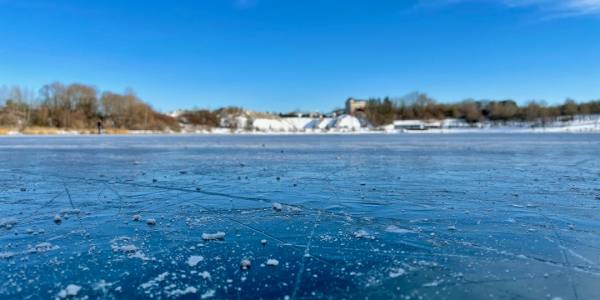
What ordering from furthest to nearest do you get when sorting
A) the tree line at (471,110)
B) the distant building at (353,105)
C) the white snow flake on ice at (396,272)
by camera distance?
the distant building at (353,105) < the tree line at (471,110) < the white snow flake on ice at (396,272)

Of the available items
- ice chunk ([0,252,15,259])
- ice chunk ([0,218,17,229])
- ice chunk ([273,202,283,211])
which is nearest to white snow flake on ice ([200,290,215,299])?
ice chunk ([0,252,15,259])

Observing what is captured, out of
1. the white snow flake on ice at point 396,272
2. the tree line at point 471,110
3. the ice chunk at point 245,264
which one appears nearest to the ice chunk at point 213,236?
the ice chunk at point 245,264

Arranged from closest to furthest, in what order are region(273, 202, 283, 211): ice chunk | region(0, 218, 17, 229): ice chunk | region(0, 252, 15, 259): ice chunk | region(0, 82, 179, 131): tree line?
region(0, 252, 15, 259): ice chunk
region(0, 218, 17, 229): ice chunk
region(273, 202, 283, 211): ice chunk
region(0, 82, 179, 131): tree line

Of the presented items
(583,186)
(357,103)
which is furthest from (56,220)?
(357,103)

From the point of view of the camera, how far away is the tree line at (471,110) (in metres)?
121

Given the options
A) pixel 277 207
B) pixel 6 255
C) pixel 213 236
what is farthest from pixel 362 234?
pixel 6 255

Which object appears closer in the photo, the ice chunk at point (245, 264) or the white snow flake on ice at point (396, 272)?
the white snow flake on ice at point (396, 272)

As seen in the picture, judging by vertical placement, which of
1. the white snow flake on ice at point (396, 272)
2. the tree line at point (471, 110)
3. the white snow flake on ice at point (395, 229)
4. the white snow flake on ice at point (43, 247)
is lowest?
the white snow flake on ice at point (396, 272)

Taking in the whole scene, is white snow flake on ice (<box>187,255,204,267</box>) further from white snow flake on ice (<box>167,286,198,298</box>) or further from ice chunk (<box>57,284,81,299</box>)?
ice chunk (<box>57,284,81,299</box>)

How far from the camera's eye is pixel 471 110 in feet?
438

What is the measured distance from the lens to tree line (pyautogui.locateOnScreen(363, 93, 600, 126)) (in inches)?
4749

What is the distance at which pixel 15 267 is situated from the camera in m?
4.11

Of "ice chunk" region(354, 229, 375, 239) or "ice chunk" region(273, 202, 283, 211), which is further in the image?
"ice chunk" region(273, 202, 283, 211)

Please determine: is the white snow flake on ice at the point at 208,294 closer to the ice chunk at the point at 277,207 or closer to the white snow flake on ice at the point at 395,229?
the white snow flake on ice at the point at 395,229
